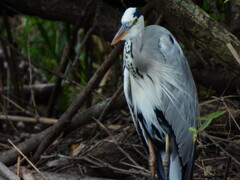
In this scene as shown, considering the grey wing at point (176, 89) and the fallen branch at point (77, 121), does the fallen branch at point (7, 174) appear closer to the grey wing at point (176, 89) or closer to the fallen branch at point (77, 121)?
the fallen branch at point (77, 121)

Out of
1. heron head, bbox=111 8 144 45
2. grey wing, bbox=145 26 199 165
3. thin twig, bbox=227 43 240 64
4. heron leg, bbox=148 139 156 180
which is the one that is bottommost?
heron leg, bbox=148 139 156 180

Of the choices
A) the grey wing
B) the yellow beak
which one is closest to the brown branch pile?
the grey wing

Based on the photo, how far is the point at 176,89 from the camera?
3.10 meters

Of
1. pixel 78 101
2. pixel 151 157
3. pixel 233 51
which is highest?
pixel 233 51

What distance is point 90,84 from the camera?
11.8 feet

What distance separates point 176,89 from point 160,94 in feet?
0.40

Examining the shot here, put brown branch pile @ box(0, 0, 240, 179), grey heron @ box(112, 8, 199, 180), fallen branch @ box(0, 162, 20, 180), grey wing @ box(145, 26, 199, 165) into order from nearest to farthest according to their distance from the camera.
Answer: fallen branch @ box(0, 162, 20, 180) → grey heron @ box(112, 8, 199, 180) → grey wing @ box(145, 26, 199, 165) → brown branch pile @ box(0, 0, 240, 179)

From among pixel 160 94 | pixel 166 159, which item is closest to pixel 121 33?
pixel 160 94

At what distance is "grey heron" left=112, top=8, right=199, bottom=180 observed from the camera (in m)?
2.90

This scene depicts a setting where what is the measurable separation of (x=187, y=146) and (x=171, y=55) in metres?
0.60

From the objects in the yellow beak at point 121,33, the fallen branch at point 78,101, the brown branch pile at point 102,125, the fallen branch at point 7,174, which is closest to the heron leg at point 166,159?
the brown branch pile at point 102,125

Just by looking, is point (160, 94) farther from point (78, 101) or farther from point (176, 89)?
point (78, 101)

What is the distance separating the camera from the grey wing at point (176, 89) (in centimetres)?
302

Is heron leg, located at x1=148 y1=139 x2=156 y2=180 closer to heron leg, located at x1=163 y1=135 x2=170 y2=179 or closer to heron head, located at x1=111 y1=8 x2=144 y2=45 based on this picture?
heron leg, located at x1=163 y1=135 x2=170 y2=179
